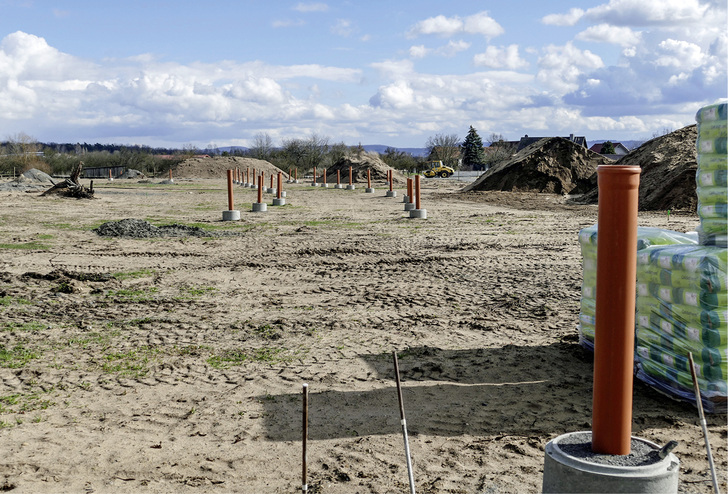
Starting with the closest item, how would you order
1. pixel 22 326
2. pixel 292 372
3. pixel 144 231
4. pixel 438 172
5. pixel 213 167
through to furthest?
pixel 292 372, pixel 22 326, pixel 144 231, pixel 438 172, pixel 213 167

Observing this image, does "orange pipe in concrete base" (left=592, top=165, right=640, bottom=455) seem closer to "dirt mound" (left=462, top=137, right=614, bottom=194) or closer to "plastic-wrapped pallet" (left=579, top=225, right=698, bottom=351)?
"plastic-wrapped pallet" (left=579, top=225, right=698, bottom=351)

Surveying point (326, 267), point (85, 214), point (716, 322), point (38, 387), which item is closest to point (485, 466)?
point (716, 322)

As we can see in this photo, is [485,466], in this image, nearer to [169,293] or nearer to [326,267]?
[169,293]

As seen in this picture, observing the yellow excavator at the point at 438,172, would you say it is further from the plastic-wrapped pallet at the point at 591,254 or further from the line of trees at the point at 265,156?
the plastic-wrapped pallet at the point at 591,254

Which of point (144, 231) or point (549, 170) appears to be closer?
point (144, 231)

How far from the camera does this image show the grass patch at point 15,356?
6641mm

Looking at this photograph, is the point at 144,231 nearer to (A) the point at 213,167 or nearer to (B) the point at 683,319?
(B) the point at 683,319

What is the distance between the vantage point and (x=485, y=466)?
14.7 ft

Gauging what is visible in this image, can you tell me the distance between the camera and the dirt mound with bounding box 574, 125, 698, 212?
78.4ft

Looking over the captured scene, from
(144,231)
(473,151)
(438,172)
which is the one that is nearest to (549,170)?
(144,231)

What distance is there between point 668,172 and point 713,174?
21.7m

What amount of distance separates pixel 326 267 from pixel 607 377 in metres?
9.52

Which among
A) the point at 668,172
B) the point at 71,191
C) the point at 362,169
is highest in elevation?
the point at 362,169

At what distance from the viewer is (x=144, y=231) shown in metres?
16.9
